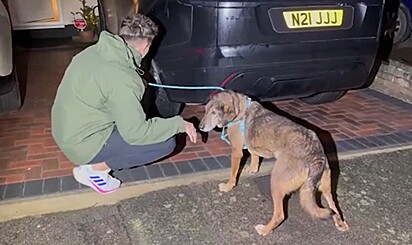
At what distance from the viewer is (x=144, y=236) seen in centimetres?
231

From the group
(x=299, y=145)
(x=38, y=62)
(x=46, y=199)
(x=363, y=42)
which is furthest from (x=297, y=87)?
(x=38, y=62)

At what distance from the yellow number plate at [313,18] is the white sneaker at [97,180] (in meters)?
1.41

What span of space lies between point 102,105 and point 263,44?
1015mm

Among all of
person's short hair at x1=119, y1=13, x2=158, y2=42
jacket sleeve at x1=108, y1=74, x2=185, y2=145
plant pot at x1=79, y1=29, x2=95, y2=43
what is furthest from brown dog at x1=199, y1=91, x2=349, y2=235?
plant pot at x1=79, y1=29, x2=95, y2=43

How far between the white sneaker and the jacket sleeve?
32 centimetres

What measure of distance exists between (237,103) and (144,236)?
0.86 metres

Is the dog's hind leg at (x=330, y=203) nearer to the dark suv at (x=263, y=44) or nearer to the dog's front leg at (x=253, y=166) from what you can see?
the dog's front leg at (x=253, y=166)

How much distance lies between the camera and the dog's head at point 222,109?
248cm

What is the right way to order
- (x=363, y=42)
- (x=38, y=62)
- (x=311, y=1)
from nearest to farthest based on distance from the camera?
(x=311, y=1) < (x=363, y=42) < (x=38, y=62)

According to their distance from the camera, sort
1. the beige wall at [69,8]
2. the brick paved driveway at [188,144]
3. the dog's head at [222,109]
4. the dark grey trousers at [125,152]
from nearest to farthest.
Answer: the dog's head at [222,109], the dark grey trousers at [125,152], the brick paved driveway at [188,144], the beige wall at [69,8]

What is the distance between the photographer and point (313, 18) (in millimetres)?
2779

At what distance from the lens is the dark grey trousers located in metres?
2.60

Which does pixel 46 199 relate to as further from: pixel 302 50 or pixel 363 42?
pixel 363 42

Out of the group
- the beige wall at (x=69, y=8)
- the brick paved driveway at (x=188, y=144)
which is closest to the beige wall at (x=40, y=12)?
the beige wall at (x=69, y=8)
